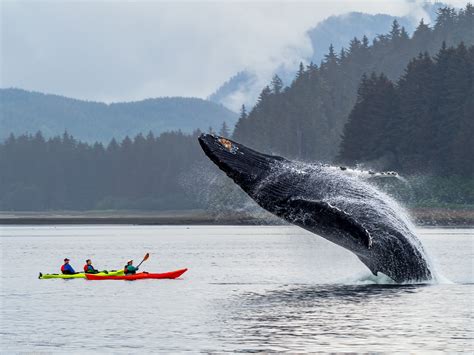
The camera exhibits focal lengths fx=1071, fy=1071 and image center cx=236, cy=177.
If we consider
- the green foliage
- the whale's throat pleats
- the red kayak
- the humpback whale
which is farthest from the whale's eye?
the green foliage

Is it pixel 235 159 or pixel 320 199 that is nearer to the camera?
pixel 235 159

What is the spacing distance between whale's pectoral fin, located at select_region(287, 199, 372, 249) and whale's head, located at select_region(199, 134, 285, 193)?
1259 mm

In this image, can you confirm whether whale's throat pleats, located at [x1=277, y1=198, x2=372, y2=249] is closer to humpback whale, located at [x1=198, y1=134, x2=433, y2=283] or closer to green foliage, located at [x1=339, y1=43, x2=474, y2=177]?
humpback whale, located at [x1=198, y1=134, x2=433, y2=283]

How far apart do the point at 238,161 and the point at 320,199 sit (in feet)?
9.23

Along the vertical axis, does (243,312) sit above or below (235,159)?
below

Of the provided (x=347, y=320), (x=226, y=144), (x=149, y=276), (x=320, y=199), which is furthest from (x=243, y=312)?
(x=149, y=276)

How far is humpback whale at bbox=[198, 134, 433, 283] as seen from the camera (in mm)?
31359

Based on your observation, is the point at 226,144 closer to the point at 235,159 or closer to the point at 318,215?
the point at 235,159

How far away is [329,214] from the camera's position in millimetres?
31797

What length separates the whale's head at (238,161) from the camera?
30953mm

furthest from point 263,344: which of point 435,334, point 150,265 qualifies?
point 150,265

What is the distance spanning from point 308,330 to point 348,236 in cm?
341

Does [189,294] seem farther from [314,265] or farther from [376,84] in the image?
[376,84]

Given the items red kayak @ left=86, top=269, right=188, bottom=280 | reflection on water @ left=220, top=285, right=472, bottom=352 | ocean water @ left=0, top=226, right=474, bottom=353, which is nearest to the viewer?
reflection on water @ left=220, top=285, right=472, bottom=352
